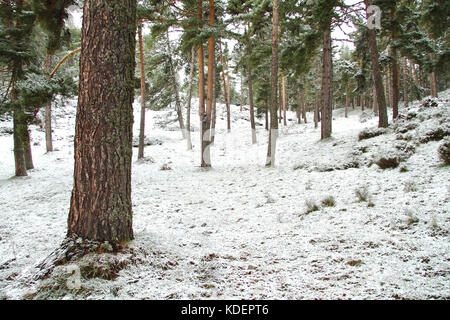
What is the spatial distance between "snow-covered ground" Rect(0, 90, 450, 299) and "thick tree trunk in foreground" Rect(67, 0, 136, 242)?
655mm

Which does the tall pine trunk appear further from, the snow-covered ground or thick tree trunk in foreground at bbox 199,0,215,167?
the snow-covered ground

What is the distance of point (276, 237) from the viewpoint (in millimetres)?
3863

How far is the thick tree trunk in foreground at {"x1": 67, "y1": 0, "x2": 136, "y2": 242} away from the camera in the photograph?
2.81m

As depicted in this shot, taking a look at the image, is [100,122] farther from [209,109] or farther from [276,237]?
[209,109]

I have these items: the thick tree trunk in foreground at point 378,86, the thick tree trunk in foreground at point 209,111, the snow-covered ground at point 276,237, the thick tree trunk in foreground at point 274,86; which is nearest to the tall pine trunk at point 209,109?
the thick tree trunk in foreground at point 209,111

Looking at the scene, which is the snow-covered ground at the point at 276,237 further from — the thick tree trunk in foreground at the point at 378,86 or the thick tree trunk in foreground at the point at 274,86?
the thick tree trunk in foreground at the point at 378,86

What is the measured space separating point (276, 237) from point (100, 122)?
3162mm

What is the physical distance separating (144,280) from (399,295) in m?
2.54

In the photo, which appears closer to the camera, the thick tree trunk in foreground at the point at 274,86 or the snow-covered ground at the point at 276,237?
the snow-covered ground at the point at 276,237

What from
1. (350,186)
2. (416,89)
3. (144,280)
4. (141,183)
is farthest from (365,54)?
(144,280)

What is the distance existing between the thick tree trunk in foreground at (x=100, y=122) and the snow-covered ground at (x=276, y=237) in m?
0.66

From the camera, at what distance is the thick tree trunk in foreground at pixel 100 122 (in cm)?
281

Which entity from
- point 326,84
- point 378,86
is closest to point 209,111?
point 326,84
